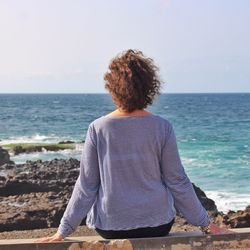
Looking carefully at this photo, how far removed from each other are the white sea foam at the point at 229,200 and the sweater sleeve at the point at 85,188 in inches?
575

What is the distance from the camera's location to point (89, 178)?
12.5 ft

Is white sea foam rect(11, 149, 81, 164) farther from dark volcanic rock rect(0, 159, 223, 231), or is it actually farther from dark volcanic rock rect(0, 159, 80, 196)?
dark volcanic rock rect(0, 159, 223, 231)

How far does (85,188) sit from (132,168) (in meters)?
0.31

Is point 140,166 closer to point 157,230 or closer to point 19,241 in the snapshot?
point 157,230

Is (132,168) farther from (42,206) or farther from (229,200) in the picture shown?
(229,200)

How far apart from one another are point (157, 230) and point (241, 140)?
45458mm

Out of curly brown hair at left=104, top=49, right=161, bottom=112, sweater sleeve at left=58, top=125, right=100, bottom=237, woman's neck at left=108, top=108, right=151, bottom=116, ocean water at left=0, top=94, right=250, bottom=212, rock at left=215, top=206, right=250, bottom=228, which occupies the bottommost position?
ocean water at left=0, top=94, right=250, bottom=212

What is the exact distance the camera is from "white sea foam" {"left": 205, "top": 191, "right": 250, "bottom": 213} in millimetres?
18770

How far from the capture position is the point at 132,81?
3672 millimetres

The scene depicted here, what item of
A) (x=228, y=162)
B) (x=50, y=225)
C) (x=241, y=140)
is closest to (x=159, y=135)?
(x=50, y=225)

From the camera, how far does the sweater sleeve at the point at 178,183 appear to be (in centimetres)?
375

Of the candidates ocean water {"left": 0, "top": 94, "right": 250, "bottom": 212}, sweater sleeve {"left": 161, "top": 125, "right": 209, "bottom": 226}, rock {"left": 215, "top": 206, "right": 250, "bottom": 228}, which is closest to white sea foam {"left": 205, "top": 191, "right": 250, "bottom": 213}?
ocean water {"left": 0, "top": 94, "right": 250, "bottom": 212}

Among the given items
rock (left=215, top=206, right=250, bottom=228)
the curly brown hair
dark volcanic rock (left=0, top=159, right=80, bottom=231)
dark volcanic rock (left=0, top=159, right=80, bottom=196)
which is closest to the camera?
the curly brown hair

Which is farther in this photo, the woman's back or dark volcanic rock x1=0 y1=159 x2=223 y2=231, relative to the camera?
dark volcanic rock x1=0 y1=159 x2=223 y2=231
